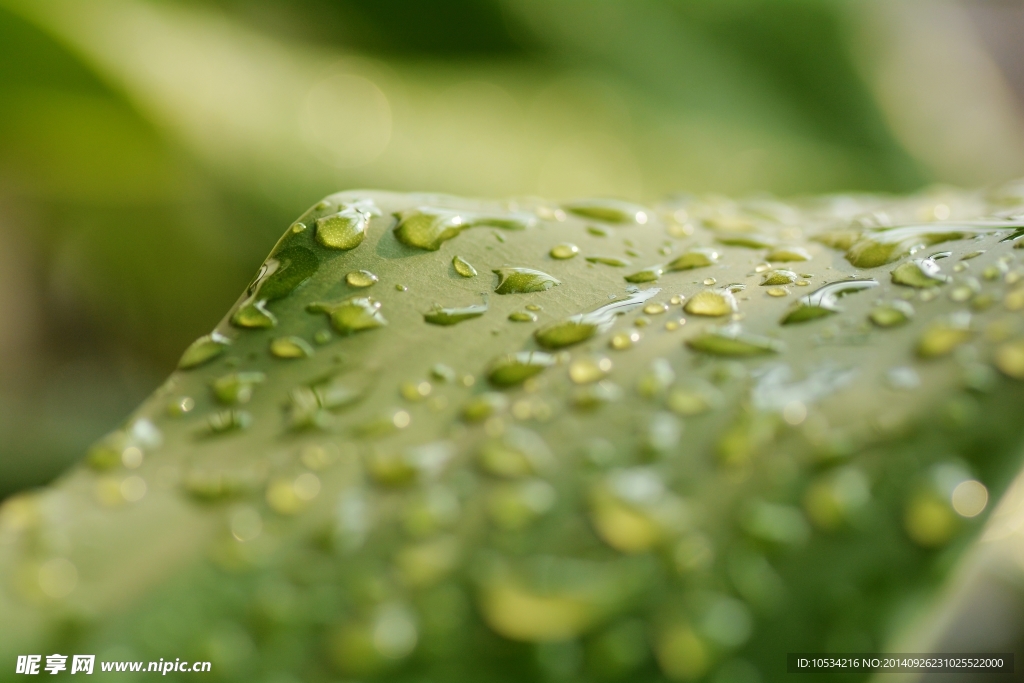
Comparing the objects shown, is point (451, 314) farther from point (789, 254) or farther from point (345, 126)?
point (345, 126)

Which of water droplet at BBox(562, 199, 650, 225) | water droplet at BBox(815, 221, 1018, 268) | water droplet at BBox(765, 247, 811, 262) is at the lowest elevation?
water droplet at BBox(765, 247, 811, 262)

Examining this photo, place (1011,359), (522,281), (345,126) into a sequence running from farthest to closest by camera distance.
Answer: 1. (345,126)
2. (522,281)
3. (1011,359)

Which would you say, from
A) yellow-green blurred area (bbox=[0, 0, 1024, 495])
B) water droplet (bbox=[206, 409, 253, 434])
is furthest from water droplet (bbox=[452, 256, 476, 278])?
yellow-green blurred area (bbox=[0, 0, 1024, 495])

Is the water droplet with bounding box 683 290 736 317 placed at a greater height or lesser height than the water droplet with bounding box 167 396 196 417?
greater

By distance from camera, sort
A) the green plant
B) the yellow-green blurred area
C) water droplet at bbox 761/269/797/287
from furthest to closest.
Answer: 1. the yellow-green blurred area
2. water droplet at bbox 761/269/797/287
3. the green plant

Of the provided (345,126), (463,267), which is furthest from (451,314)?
(345,126)

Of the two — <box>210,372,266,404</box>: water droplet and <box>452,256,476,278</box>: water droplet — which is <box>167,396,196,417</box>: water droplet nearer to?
<box>210,372,266,404</box>: water droplet

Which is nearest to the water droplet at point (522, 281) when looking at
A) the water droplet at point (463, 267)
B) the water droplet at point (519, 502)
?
the water droplet at point (463, 267)
